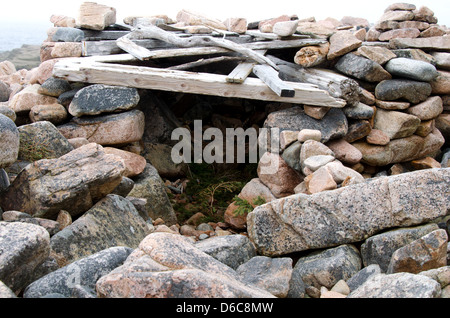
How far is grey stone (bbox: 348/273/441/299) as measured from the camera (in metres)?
3.04

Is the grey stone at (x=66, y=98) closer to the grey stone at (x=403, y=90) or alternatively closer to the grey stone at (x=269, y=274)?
the grey stone at (x=269, y=274)

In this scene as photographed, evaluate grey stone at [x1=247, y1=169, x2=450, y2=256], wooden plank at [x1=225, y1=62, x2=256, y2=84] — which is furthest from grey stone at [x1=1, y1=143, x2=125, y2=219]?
wooden plank at [x1=225, y1=62, x2=256, y2=84]

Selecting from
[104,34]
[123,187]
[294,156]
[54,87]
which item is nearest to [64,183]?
[123,187]

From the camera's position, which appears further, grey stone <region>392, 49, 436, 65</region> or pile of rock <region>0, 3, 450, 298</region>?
grey stone <region>392, 49, 436, 65</region>

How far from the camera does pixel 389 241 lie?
14.1 feet

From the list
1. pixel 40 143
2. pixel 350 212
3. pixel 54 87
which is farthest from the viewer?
pixel 54 87

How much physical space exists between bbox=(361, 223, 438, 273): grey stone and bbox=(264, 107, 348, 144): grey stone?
3016 mm

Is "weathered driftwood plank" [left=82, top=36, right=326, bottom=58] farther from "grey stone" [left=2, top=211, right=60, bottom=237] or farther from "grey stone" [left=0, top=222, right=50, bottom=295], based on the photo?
"grey stone" [left=0, top=222, right=50, bottom=295]

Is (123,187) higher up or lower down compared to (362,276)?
lower down

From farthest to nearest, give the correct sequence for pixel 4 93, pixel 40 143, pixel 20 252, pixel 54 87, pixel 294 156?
pixel 4 93
pixel 54 87
pixel 294 156
pixel 40 143
pixel 20 252

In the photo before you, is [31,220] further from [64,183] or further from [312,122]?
[312,122]

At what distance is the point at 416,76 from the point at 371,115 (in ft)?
3.49

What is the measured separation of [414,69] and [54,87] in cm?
621
